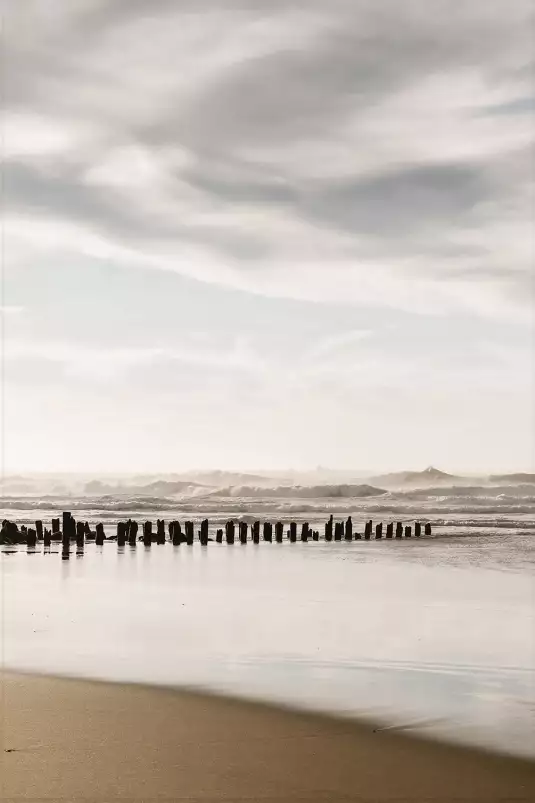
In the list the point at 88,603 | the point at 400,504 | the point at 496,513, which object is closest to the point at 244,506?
the point at 400,504

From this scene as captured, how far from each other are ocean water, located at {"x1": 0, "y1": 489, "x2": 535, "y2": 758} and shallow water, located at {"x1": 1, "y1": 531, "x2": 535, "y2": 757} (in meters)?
0.03

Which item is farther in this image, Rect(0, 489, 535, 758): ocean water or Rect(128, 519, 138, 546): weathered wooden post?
Rect(128, 519, 138, 546): weathered wooden post

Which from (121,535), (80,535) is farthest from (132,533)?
(80,535)

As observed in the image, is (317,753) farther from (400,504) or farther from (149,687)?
(400,504)

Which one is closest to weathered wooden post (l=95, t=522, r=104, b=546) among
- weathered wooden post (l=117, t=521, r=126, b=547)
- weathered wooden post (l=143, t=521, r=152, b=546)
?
weathered wooden post (l=117, t=521, r=126, b=547)

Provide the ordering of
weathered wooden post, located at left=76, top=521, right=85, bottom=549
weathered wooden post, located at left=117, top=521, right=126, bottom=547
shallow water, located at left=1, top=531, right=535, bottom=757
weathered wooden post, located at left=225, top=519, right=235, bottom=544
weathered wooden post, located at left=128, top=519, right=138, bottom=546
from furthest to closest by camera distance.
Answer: weathered wooden post, located at left=225, top=519, right=235, bottom=544 < weathered wooden post, located at left=128, top=519, right=138, bottom=546 < weathered wooden post, located at left=117, top=521, right=126, bottom=547 < weathered wooden post, located at left=76, top=521, right=85, bottom=549 < shallow water, located at left=1, top=531, right=535, bottom=757

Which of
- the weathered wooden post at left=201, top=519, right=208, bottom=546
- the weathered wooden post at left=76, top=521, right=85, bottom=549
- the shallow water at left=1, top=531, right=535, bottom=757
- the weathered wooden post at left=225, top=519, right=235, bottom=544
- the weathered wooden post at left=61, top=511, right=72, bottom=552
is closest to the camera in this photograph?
the shallow water at left=1, top=531, right=535, bottom=757

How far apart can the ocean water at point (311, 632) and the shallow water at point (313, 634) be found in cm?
3

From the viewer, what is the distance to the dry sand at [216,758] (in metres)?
4.73

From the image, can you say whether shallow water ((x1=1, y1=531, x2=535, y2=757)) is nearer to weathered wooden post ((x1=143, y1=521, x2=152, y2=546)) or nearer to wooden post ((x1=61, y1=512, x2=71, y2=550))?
wooden post ((x1=61, y1=512, x2=71, y2=550))

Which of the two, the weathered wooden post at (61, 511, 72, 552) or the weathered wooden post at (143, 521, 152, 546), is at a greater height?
the weathered wooden post at (61, 511, 72, 552)

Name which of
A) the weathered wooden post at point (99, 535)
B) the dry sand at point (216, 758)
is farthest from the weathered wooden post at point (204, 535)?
the dry sand at point (216, 758)

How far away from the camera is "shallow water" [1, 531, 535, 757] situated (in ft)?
24.0

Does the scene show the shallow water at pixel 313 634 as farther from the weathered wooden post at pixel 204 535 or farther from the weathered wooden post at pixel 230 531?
the weathered wooden post at pixel 230 531
